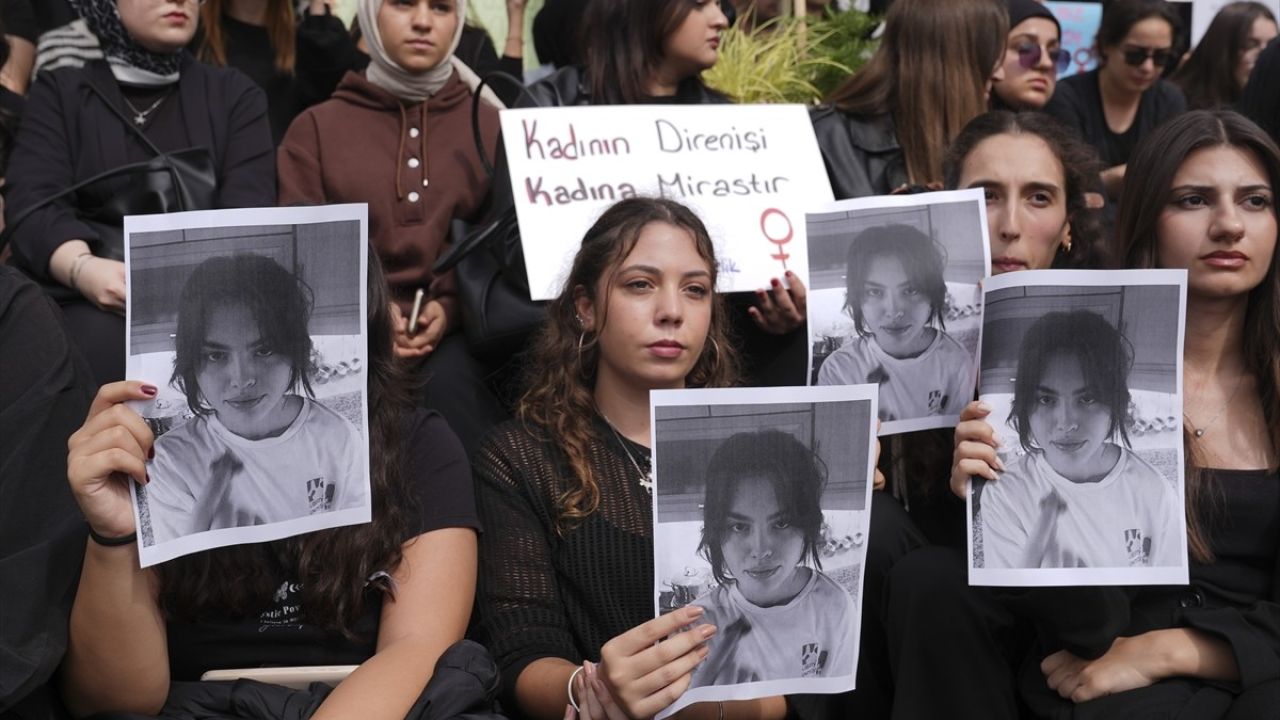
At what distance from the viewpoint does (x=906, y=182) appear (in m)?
4.44

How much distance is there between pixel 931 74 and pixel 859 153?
31 cm

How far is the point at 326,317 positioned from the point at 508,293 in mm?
1311

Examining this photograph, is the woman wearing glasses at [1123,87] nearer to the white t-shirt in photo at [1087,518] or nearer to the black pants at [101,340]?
the white t-shirt in photo at [1087,518]

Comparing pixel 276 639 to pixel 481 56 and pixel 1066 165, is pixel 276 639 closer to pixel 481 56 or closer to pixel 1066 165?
pixel 1066 165

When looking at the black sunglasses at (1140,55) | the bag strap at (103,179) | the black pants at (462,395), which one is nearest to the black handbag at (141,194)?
the bag strap at (103,179)

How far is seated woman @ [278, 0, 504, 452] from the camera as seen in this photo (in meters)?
4.13

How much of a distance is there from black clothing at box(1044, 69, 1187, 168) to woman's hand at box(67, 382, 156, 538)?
4.10m

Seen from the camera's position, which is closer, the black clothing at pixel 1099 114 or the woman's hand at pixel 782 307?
the woman's hand at pixel 782 307

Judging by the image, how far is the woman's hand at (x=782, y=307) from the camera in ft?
13.1

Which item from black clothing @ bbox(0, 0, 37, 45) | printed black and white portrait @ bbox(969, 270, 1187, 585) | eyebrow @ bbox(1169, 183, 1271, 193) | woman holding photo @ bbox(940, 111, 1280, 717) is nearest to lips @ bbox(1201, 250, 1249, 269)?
woman holding photo @ bbox(940, 111, 1280, 717)

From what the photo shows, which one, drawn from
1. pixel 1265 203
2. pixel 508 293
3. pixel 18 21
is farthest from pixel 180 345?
pixel 18 21

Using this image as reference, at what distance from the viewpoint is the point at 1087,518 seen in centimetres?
278

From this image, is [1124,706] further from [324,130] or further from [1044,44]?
[1044,44]

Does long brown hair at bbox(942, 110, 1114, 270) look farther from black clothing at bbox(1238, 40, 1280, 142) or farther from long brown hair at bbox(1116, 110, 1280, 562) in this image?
black clothing at bbox(1238, 40, 1280, 142)
